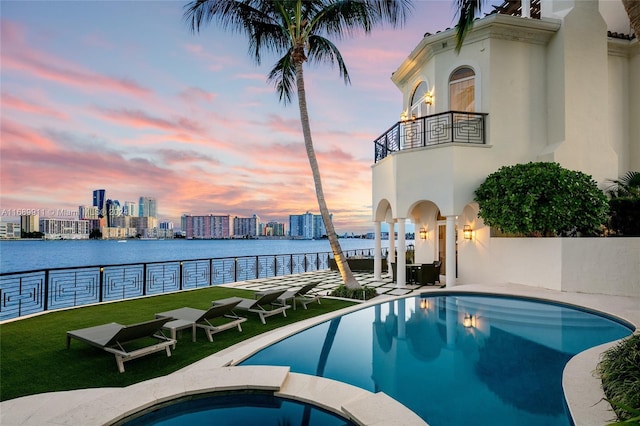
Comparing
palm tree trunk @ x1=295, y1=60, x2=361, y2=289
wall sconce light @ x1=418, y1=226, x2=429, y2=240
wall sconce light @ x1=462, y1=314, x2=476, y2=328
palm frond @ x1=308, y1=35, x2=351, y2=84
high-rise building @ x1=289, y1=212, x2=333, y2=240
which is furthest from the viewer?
high-rise building @ x1=289, y1=212, x2=333, y2=240

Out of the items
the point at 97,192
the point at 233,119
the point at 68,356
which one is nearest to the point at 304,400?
the point at 68,356

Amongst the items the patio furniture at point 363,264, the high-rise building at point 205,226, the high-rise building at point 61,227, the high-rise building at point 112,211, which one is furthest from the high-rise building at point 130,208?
the patio furniture at point 363,264

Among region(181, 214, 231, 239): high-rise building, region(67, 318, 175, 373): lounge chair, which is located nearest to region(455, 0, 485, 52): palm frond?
region(67, 318, 175, 373): lounge chair

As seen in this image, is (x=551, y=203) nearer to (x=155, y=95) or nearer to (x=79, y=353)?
(x=79, y=353)

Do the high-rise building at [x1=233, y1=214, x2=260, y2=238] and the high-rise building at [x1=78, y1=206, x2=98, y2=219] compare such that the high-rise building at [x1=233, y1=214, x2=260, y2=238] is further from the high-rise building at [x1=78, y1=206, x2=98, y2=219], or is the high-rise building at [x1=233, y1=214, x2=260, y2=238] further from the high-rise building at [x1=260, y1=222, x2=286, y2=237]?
the high-rise building at [x1=78, y1=206, x2=98, y2=219]

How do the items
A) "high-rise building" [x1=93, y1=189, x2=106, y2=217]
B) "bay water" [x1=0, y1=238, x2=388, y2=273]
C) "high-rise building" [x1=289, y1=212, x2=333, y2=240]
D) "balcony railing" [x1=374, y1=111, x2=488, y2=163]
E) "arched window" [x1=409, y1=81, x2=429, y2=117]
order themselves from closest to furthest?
1. "balcony railing" [x1=374, y1=111, x2=488, y2=163]
2. "arched window" [x1=409, y1=81, x2=429, y2=117]
3. "high-rise building" [x1=93, y1=189, x2=106, y2=217]
4. "bay water" [x1=0, y1=238, x2=388, y2=273]
5. "high-rise building" [x1=289, y1=212, x2=333, y2=240]

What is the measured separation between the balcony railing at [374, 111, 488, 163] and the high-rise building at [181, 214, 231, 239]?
5306 cm

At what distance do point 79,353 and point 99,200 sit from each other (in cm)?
5131

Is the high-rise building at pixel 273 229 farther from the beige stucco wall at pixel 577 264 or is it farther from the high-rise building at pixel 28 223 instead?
the beige stucco wall at pixel 577 264

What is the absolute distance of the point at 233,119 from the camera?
854 inches

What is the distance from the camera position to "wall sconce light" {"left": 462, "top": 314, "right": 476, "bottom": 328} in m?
7.79

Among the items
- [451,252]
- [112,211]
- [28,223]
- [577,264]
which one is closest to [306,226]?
[112,211]

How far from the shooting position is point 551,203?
10266mm

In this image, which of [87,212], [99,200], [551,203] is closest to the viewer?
[551,203]
